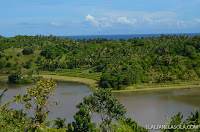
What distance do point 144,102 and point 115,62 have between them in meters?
37.2

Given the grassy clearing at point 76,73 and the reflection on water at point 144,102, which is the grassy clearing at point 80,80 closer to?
the grassy clearing at point 76,73

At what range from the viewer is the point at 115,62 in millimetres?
87875

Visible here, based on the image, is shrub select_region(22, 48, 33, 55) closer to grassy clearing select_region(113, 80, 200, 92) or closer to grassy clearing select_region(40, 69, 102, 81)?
grassy clearing select_region(40, 69, 102, 81)

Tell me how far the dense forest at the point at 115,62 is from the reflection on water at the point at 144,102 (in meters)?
9.51

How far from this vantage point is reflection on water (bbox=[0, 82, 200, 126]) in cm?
4178

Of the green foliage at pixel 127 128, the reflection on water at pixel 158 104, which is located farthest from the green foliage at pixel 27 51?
the green foliage at pixel 127 128

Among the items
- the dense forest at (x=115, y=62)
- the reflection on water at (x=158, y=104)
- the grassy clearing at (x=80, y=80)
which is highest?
the dense forest at (x=115, y=62)

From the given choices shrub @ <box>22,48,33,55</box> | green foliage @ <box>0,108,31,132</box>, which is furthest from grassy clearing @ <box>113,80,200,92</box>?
shrub @ <box>22,48,33,55</box>

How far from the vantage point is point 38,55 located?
389ft

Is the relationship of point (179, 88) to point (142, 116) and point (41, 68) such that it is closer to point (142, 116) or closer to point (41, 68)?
point (142, 116)

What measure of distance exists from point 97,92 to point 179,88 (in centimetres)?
4264

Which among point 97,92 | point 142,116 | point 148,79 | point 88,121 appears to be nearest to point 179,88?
point 148,79

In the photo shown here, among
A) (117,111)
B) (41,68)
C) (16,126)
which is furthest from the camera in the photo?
(41,68)

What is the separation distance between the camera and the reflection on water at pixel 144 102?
41.8m
